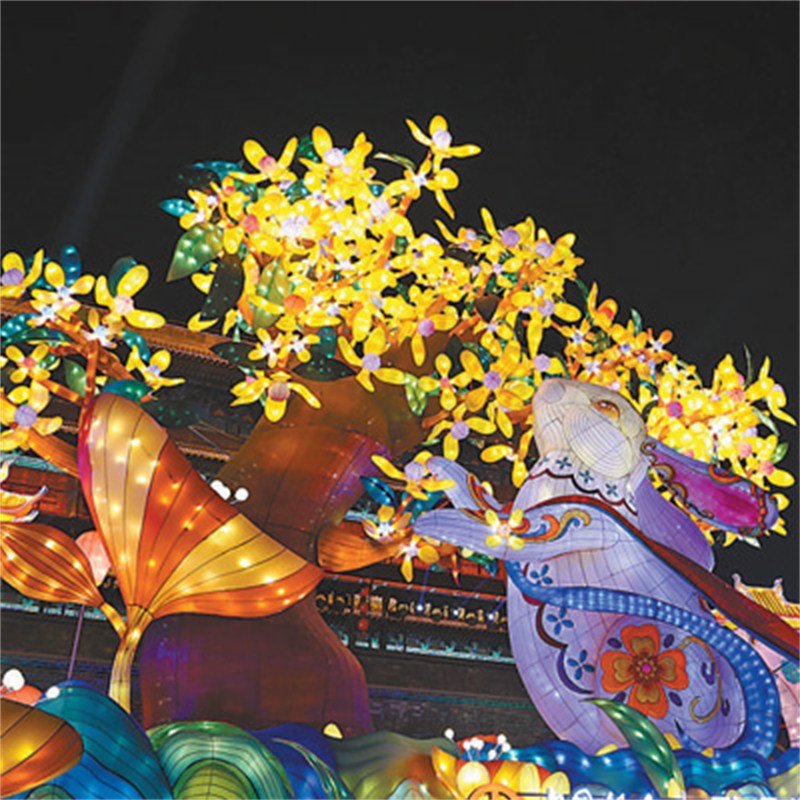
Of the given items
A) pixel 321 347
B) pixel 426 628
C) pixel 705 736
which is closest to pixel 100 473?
pixel 321 347

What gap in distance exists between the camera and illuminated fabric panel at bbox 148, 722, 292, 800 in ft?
9.22

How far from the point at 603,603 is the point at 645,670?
0.39m

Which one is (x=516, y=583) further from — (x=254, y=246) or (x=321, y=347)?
(x=254, y=246)

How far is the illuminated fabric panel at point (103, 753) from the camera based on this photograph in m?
2.70

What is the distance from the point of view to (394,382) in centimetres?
446

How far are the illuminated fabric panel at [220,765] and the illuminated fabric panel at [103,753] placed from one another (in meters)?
0.06

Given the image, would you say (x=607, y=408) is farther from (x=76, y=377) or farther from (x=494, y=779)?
(x=76, y=377)

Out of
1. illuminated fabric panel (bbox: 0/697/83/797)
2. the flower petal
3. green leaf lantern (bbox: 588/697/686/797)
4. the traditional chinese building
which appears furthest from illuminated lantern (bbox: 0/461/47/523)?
green leaf lantern (bbox: 588/697/686/797)

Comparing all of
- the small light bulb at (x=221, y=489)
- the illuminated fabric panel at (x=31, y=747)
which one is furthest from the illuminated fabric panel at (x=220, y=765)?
the small light bulb at (x=221, y=489)

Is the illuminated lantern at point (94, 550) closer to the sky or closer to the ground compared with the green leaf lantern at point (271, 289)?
closer to the ground

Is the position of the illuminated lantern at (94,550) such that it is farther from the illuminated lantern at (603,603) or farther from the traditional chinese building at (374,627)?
the traditional chinese building at (374,627)

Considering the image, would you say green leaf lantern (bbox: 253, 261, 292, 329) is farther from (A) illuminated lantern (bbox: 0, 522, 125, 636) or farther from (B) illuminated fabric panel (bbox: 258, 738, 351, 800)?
(B) illuminated fabric panel (bbox: 258, 738, 351, 800)

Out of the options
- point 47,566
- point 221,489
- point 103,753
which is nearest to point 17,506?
point 47,566

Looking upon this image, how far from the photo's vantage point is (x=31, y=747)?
2.48 meters
